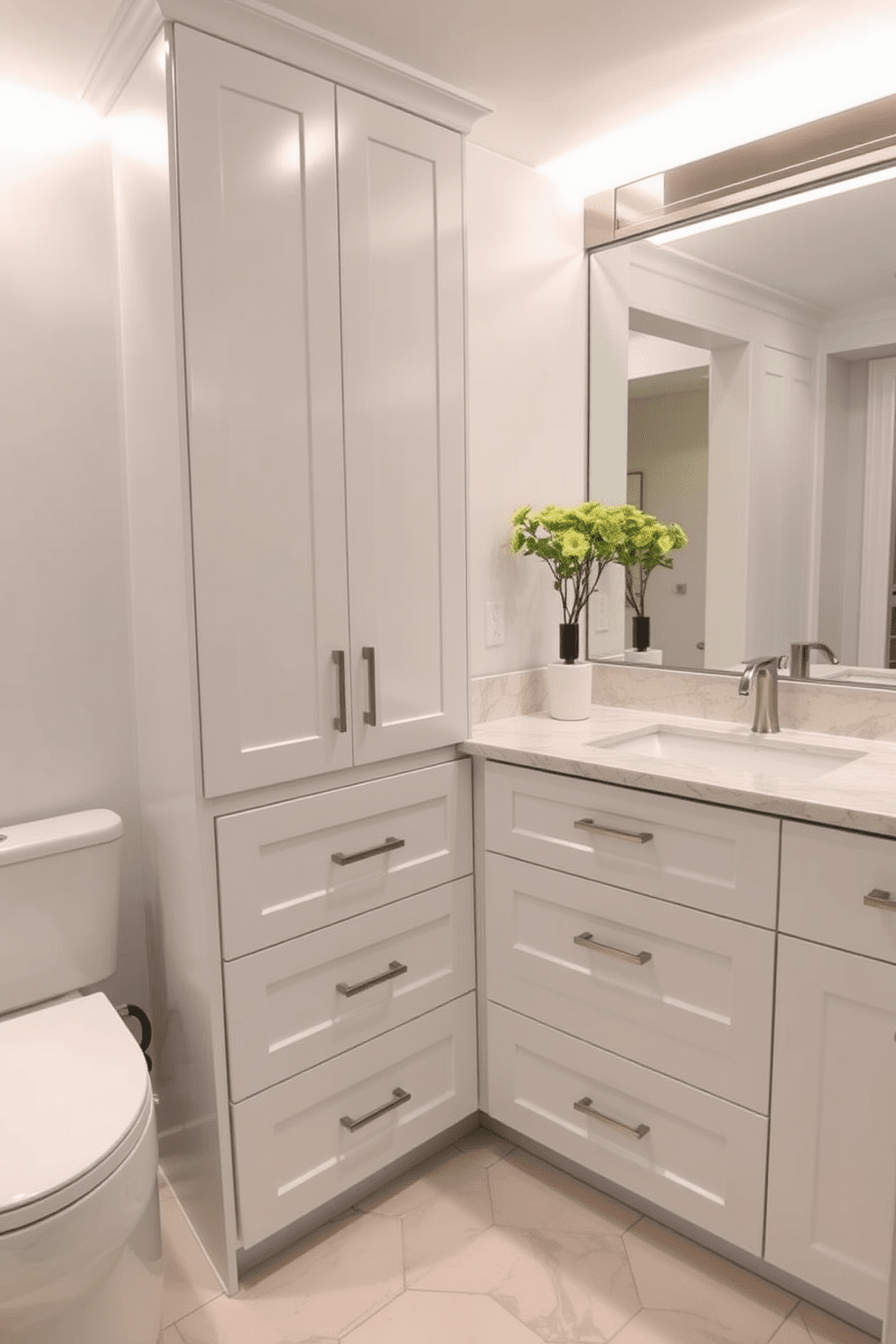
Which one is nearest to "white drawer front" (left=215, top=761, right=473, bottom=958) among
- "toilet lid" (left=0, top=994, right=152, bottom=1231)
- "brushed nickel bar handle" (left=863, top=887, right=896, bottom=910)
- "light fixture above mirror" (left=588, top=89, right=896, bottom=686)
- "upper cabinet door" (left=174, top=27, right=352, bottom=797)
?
"upper cabinet door" (left=174, top=27, right=352, bottom=797)

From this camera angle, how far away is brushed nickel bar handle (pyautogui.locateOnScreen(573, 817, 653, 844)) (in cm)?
174

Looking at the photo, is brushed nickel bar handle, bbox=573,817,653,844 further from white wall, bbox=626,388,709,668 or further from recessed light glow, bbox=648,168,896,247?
recessed light glow, bbox=648,168,896,247

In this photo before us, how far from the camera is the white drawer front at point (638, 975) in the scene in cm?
163

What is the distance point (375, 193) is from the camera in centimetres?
175

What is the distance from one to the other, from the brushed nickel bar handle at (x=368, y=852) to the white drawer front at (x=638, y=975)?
0.25m

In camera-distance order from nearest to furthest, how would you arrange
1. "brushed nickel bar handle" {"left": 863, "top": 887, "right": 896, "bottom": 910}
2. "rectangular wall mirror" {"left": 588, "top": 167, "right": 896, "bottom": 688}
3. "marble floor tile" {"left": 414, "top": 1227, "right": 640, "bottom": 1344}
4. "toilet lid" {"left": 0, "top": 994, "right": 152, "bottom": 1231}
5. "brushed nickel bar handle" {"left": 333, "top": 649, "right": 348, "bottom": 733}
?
"toilet lid" {"left": 0, "top": 994, "right": 152, "bottom": 1231}, "brushed nickel bar handle" {"left": 863, "top": 887, "right": 896, "bottom": 910}, "marble floor tile" {"left": 414, "top": 1227, "right": 640, "bottom": 1344}, "brushed nickel bar handle" {"left": 333, "top": 649, "right": 348, "bottom": 733}, "rectangular wall mirror" {"left": 588, "top": 167, "right": 896, "bottom": 688}

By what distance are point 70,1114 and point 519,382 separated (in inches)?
71.9

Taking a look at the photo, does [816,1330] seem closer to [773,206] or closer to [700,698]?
[700,698]

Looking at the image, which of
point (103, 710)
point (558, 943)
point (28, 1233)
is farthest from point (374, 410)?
point (28, 1233)

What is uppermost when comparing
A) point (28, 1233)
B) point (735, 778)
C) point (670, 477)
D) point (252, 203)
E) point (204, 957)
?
point (252, 203)

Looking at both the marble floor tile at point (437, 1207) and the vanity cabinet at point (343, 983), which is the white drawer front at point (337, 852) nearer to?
the vanity cabinet at point (343, 983)

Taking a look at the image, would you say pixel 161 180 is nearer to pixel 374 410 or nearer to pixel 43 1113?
pixel 374 410

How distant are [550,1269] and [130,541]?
5.35 feet

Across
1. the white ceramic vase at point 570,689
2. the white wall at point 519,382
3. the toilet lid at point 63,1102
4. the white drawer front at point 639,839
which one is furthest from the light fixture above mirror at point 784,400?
the toilet lid at point 63,1102
